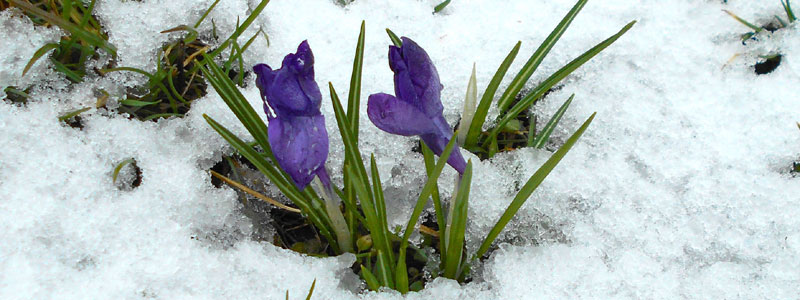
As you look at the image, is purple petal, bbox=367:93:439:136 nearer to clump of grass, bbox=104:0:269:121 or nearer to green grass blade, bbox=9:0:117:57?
clump of grass, bbox=104:0:269:121

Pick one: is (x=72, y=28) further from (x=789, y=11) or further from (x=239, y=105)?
(x=789, y=11)

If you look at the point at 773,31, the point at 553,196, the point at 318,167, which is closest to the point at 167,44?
the point at 318,167

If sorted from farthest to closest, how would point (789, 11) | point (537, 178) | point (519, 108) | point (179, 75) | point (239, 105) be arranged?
point (789, 11) → point (179, 75) → point (519, 108) → point (239, 105) → point (537, 178)

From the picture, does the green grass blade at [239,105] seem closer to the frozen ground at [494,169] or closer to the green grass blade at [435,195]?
the frozen ground at [494,169]

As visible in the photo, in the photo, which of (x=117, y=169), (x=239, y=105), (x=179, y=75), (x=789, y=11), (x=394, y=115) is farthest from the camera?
(x=789, y=11)

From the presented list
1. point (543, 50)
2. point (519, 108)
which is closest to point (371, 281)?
point (519, 108)

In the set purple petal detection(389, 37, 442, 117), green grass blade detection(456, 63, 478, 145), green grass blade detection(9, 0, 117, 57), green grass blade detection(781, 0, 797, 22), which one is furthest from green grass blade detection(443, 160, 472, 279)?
green grass blade detection(781, 0, 797, 22)
